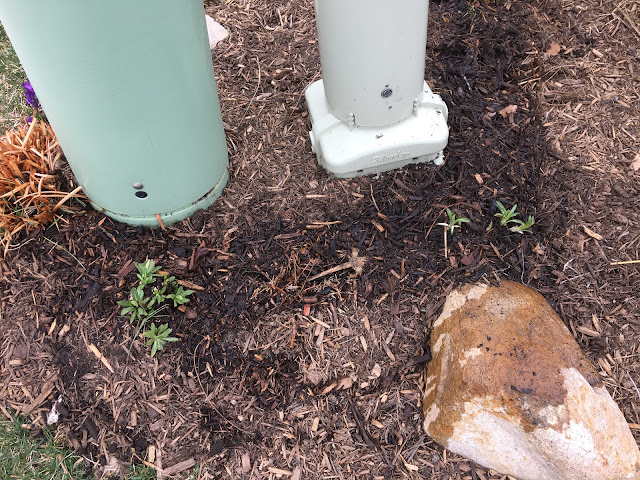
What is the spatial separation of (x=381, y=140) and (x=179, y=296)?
1.10 meters

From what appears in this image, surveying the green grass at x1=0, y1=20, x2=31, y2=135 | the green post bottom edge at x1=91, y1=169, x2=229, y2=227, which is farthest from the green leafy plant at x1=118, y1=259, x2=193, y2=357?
the green grass at x1=0, y1=20, x2=31, y2=135

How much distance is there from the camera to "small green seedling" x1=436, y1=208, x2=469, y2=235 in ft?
7.81

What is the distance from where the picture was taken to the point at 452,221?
2385 millimetres

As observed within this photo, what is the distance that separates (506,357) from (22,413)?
1926 millimetres

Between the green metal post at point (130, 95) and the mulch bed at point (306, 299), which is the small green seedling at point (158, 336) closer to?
the mulch bed at point (306, 299)

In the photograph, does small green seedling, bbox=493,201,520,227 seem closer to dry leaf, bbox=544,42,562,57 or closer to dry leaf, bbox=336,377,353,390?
dry leaf, bbox=336,377,353,390

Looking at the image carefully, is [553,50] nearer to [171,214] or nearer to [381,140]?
[381,140]

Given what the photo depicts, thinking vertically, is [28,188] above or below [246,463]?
above

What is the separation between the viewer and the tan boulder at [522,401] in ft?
6.23

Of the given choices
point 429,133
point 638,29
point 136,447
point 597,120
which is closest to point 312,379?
point 136,447

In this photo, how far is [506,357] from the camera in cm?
202

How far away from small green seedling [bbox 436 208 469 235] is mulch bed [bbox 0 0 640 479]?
4cm

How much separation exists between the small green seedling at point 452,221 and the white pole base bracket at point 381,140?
32 centimetres

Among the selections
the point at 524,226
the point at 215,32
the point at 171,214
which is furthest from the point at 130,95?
the point at 524,226
